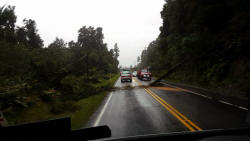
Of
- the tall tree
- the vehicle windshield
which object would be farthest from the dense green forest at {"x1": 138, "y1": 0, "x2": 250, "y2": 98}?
the tall tree

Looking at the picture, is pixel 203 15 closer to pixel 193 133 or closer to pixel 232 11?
pixel 232 11

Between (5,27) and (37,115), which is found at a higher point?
(5,27)

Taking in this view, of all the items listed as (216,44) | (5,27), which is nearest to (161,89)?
(216,44)

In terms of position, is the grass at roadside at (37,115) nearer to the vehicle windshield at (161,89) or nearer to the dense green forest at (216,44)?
the vehicle windshield at (161,89)

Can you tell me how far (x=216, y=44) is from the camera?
20875mm

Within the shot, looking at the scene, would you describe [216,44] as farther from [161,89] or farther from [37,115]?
[37,115]

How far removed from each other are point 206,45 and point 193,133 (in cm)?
2226

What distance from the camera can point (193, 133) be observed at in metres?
2.41

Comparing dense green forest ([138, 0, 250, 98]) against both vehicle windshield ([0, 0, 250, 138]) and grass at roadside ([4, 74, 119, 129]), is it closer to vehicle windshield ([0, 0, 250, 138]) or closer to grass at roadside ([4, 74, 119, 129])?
vehicle windshield ([0, 0, 250, 138])

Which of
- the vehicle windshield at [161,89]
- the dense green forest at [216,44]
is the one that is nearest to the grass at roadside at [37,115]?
the vehicle windshield at [161,89]

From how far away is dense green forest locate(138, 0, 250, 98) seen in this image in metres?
16.0

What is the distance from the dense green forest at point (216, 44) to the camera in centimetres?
1603

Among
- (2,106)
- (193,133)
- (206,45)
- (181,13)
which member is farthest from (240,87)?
(181,13)

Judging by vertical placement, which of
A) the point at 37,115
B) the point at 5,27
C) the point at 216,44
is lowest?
the point at 37,115
